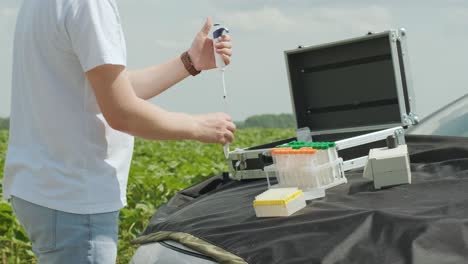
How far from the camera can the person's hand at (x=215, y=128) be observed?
2564 mm

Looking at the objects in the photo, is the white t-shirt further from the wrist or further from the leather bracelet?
the leather bracelet

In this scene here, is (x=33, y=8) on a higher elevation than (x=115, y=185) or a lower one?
higher

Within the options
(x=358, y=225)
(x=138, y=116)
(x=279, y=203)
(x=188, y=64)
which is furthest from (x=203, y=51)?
(x=358, y=225)

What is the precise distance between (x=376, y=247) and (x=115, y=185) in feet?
2.90

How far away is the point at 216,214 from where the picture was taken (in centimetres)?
267

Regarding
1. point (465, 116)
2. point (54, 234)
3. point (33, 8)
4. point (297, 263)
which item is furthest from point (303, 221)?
point (465, 116)

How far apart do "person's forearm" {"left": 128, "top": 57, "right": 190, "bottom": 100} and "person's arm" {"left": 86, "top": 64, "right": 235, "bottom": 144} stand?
60 centimetres

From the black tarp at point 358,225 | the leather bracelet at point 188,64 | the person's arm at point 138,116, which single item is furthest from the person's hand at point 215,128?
the leather bracelet at point 188,64

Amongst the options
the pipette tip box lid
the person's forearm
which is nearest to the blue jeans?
the pipette tip box lid

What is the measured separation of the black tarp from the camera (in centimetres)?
214

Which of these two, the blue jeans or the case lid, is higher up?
the case lid

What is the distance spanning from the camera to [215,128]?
2586mm

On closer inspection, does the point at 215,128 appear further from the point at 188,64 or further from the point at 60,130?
the point at 188,64

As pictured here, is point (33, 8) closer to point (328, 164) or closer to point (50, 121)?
point (50, 121)
